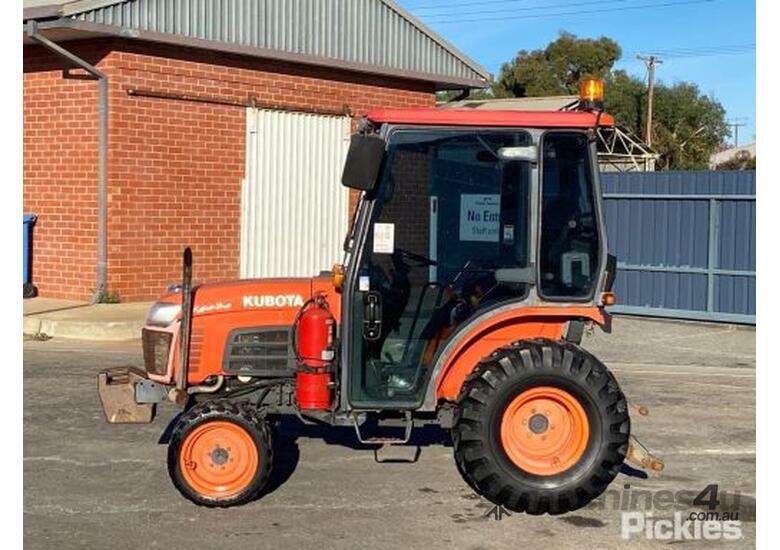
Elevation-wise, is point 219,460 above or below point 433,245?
below

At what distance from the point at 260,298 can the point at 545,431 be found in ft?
6.18

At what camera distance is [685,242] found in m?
14.8

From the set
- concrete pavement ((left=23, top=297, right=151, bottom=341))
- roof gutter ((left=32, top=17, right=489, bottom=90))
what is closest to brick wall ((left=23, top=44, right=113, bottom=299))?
roof gutter ((left=32, top=17, right=489, bottom=90))

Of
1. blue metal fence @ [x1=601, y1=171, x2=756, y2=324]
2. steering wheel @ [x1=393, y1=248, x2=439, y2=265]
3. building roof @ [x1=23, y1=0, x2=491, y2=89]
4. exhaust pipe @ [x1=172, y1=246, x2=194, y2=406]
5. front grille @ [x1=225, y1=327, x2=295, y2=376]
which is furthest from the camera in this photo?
blue metal fence @ [x1=601, y1=171, x2=756, y2=324]

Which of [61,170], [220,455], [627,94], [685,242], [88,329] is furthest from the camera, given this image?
[627,94]

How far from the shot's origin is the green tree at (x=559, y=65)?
187 feet

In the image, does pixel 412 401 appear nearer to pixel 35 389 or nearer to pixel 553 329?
pixel 553 329

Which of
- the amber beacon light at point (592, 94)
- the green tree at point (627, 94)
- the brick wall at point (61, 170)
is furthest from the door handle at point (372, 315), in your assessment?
the green tree at point (627, 94)

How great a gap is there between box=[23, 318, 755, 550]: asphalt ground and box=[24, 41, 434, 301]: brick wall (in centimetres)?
523

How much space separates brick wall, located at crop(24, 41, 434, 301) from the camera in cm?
1397

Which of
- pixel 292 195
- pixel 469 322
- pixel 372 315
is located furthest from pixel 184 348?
pixel 292 195

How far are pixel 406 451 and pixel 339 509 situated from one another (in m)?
1.48

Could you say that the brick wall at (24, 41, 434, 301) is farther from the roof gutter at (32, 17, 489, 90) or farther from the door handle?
the door handle

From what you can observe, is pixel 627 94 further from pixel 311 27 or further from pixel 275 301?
pixel 275 301
